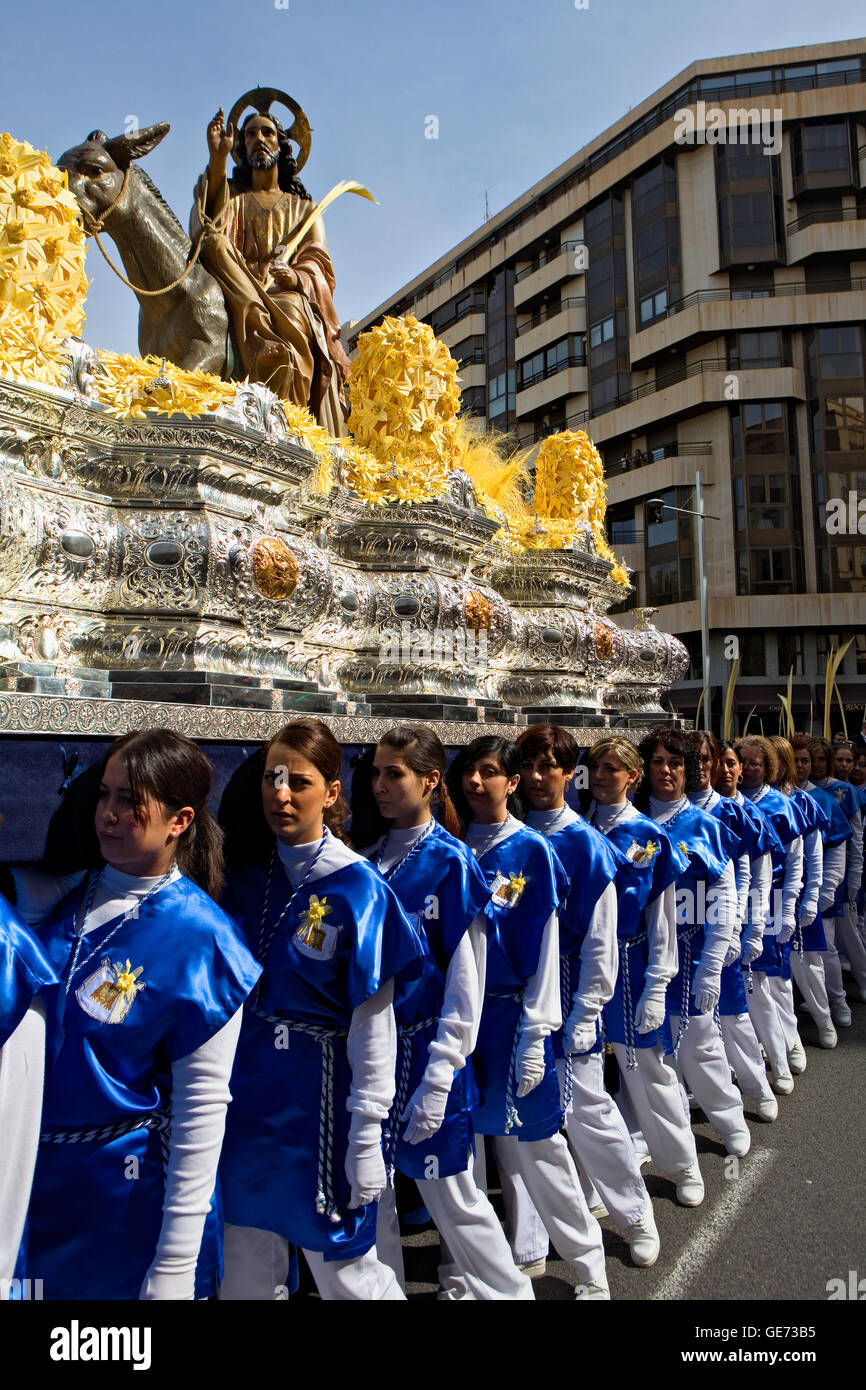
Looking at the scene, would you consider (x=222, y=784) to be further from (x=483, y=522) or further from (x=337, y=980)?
(x=483, y=522)

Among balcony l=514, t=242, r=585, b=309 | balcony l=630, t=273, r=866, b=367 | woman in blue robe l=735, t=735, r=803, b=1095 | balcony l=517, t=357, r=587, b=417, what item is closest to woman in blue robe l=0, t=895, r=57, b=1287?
woman in blue robe l=735, t=735, r=803, b=1095

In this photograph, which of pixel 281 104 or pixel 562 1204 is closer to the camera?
pixel 562 1204

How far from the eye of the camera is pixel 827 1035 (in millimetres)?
6008

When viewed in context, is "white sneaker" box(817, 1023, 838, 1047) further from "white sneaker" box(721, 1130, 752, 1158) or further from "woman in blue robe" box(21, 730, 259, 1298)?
"woman in blue robe" box(21, 730, 259, 1298)

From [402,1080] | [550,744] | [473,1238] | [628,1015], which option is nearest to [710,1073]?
[628,1015]

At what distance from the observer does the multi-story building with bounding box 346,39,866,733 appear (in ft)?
94.8

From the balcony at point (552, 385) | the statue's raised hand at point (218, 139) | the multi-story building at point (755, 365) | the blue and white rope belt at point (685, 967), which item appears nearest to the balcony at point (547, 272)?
the multi-story building at point (755, 365)

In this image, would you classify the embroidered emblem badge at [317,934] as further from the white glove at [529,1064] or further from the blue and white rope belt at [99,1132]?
the white glove at [529,1064]

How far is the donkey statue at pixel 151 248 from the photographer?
4516 mm

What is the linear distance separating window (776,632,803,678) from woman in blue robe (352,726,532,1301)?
28056 millimetres

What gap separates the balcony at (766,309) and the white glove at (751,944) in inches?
1084

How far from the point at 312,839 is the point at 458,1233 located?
119cm

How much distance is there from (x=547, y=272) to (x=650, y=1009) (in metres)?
34.7

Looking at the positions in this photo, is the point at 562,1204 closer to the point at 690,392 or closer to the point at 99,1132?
the point at 99,1132
